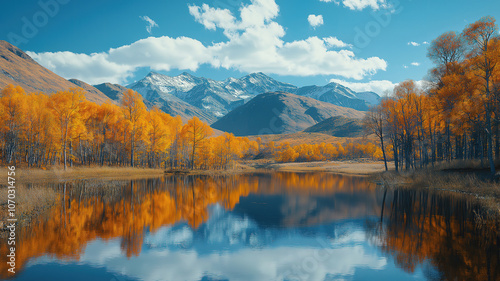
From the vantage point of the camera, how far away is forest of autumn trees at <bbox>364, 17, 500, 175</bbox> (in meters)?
26.1

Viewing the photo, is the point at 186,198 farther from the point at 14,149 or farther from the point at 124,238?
the point at 14,149

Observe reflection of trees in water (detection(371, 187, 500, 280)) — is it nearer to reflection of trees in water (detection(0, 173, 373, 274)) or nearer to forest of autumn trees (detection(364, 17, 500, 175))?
forest of autumn trees (detection(364, 17, 500, 175))

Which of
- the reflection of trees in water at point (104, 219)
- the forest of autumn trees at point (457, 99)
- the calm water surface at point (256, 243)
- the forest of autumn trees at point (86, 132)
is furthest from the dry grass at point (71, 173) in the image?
the forest of autumn trees at point (457, 99)

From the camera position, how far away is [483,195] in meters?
24.7

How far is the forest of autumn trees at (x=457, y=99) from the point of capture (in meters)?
26.1

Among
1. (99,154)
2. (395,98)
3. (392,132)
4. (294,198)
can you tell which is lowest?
(294,198)

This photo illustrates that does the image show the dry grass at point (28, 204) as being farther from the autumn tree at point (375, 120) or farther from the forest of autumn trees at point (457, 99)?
the autumn tree at point (375, 120)

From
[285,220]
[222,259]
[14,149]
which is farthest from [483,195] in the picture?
[14,149]

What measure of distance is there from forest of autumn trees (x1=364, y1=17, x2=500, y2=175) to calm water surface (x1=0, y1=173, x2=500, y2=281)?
34.3 ft

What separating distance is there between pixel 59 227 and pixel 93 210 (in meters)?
5.13

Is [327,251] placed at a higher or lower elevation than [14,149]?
lower

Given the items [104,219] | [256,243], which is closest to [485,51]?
[256,243]

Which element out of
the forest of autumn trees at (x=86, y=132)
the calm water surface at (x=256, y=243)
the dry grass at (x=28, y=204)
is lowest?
the calm water surface at (x=256, y=243)

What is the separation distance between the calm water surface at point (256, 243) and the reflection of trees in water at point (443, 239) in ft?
0.14
